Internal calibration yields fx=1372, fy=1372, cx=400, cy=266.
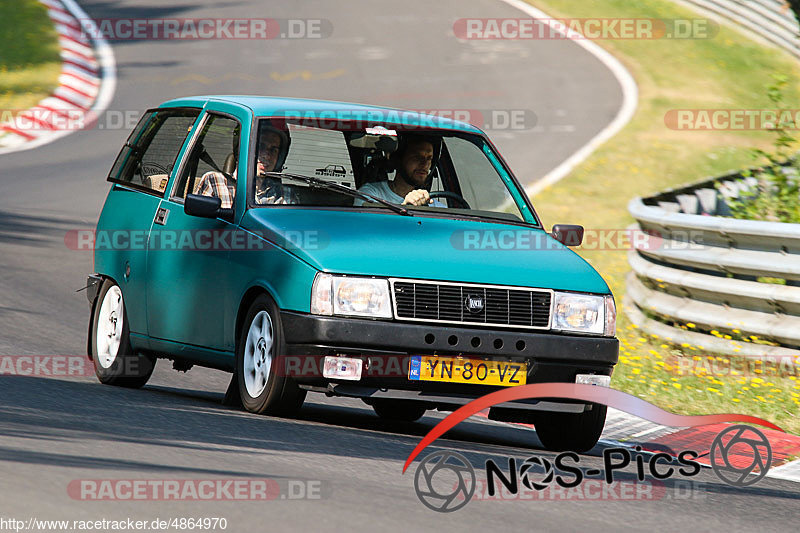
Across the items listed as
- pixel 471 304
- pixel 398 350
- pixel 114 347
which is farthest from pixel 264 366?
pixel 114 347

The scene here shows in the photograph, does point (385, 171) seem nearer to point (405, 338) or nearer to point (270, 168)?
point (270, 168)

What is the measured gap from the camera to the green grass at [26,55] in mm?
26719

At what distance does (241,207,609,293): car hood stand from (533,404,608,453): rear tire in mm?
723

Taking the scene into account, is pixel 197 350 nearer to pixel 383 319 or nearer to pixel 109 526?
pixel 383 319

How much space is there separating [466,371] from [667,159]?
17.6 metres

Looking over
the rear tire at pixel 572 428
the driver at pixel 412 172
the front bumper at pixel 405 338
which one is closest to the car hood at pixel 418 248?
the front bumper at pixel 405 338

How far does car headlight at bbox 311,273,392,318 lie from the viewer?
7.08 m

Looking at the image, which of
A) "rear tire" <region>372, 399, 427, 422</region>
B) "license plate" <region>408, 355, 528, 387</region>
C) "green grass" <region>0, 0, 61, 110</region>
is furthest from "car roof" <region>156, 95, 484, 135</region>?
"green grass" <region>0, 0, 61, 110</region>

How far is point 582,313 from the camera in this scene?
747 centimetres

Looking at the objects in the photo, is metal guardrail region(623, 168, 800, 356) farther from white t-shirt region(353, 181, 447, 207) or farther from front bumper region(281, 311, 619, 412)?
front bumper region(281, 311, 619, 412)

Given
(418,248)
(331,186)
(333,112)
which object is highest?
(333,112)

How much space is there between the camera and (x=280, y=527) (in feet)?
16.6

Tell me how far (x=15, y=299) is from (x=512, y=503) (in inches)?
282

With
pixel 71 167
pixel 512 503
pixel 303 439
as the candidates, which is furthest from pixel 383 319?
pixel 71 167
